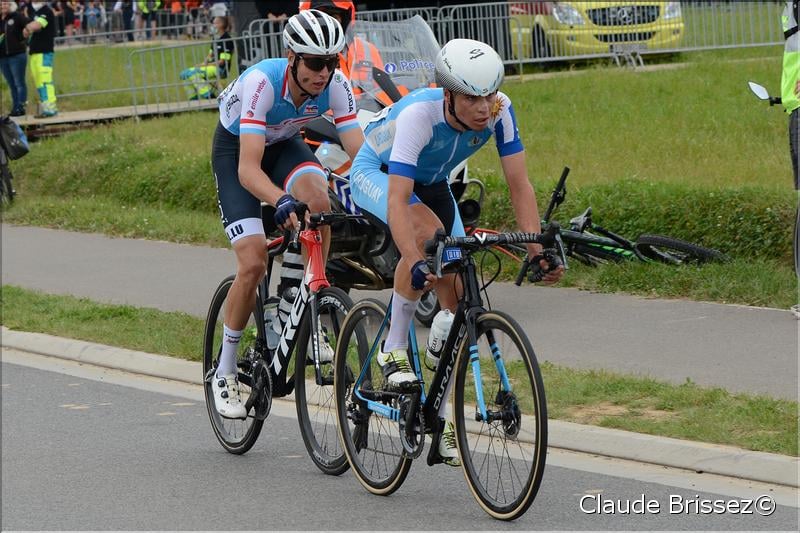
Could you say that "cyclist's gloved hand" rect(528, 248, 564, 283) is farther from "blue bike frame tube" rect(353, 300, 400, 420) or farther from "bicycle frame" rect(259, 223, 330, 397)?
"bicycle frame" rect(259, 223, 330, 397)

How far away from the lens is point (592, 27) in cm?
2034

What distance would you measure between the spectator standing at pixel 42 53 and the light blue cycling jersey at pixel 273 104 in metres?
14.7

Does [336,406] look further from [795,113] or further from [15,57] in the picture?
[15,57]

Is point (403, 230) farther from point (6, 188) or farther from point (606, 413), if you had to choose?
point (6, 188)

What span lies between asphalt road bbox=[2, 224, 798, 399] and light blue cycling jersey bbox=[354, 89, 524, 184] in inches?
88.3

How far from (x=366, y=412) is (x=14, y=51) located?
16.2 m

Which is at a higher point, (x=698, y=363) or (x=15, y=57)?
(x=15, y=57)

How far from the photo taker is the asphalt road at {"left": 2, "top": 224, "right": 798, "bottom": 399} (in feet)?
27.1

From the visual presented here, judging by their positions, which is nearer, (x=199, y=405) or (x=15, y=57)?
(x=199, y=405)

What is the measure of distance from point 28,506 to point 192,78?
49.6 feet

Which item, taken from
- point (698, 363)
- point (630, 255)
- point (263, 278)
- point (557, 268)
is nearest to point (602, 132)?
point (630, 255)

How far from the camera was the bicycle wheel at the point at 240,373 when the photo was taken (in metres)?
7.34

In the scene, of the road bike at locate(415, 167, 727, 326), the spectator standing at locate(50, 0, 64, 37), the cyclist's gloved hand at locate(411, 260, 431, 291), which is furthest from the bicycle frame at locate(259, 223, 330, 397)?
the spectator standing at locate(50, 0, 64, 37)

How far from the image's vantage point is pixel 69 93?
22.9m
